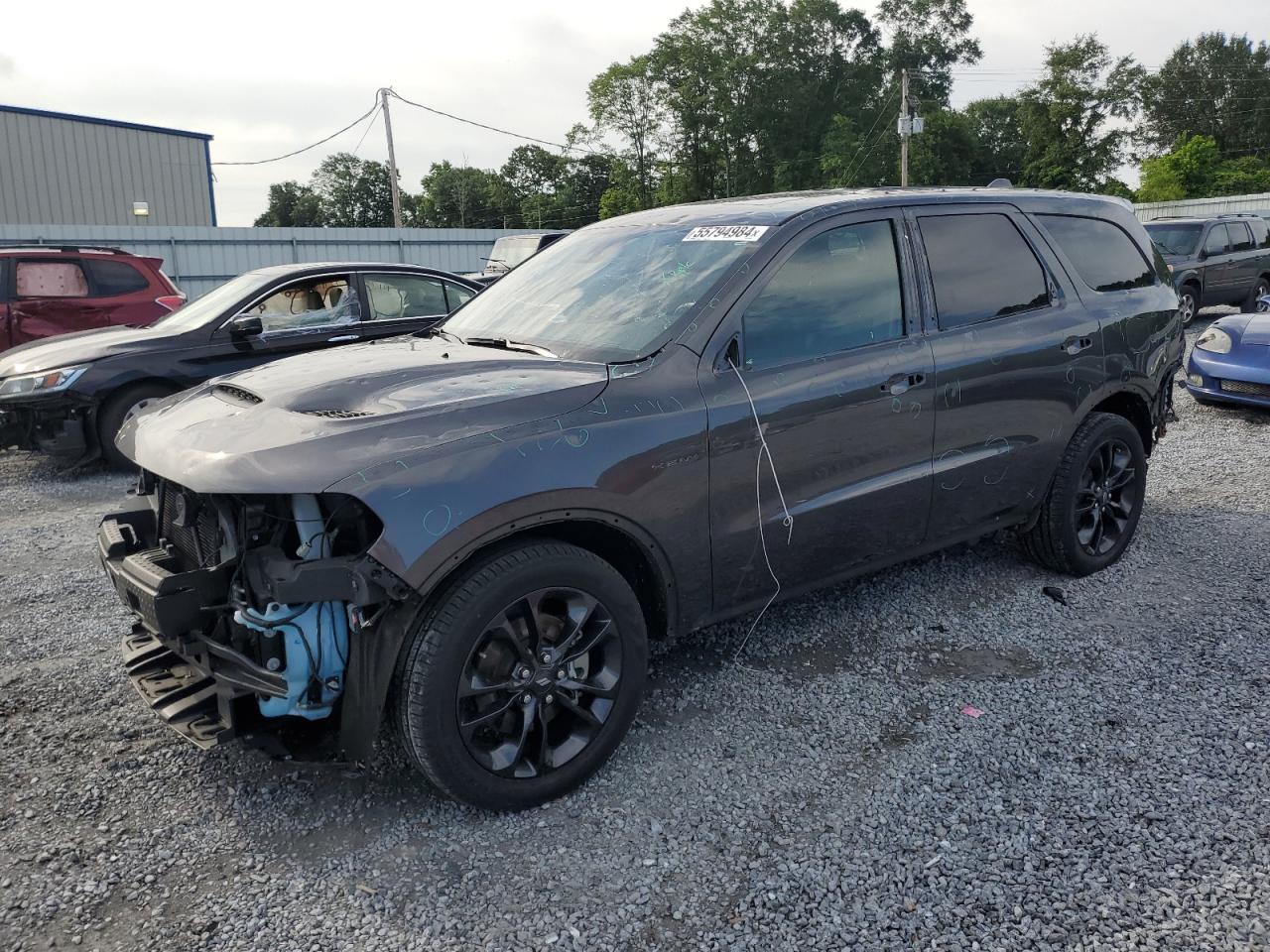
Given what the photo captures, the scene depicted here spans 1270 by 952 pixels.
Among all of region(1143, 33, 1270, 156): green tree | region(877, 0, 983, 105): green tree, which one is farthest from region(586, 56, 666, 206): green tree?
region(1143, 33, 1270, 156): green tree

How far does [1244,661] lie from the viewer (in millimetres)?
3727

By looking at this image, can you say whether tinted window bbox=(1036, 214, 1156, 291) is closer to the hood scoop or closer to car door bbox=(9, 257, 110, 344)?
the hood scoop

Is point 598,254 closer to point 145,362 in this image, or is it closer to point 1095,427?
point 1095,427

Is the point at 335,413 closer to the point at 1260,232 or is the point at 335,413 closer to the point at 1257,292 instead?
the point at 1257,292

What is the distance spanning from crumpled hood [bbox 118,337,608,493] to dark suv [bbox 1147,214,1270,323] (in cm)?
1345

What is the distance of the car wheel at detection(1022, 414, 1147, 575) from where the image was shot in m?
4.43

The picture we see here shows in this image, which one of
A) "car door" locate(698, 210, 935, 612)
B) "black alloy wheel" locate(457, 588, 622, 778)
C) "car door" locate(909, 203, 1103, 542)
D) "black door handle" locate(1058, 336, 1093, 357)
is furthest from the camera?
"black door handle" locate(1058, 336, 1093, 357)

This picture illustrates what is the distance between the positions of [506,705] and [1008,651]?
2.27 metres

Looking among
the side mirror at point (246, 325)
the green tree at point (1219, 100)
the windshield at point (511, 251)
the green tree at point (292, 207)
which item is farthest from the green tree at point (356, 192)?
the side mirror at point (246, 325)

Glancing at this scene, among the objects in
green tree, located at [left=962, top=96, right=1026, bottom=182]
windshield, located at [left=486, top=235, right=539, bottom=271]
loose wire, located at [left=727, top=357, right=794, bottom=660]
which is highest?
green tree, located at [left=962, top=96, right=1026, bottom=182]

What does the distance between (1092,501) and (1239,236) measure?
1243 centimetres

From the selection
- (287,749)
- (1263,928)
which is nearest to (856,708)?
(1263,928)

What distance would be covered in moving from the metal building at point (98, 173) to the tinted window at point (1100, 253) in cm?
3087

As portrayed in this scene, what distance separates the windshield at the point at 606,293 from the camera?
329 cm
